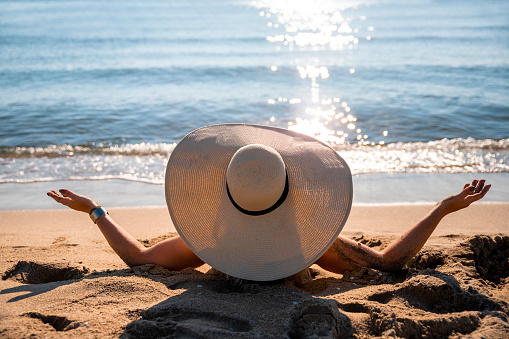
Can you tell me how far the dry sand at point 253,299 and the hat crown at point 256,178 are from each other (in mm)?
A: 528

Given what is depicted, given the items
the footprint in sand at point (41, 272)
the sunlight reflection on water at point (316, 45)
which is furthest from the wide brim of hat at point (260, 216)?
the sunlight reflection on water at point (316, 45)

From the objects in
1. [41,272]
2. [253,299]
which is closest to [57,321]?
[41,272]

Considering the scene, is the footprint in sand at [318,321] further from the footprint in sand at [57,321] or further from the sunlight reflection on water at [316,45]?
the sunlight reflection on water at [316,45]

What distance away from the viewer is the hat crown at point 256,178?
7.83 ft

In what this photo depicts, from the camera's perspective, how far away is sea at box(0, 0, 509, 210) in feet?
19.2

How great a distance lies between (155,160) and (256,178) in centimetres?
447

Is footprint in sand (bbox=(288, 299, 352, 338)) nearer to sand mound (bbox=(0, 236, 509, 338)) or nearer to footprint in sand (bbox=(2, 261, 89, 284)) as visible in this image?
sand mound (bbox=(0, 236, 509, 338))

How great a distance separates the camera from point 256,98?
1039cm

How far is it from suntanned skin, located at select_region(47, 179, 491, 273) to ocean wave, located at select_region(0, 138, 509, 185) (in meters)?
2.68

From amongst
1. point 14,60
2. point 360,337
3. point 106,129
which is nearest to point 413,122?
point 106,129

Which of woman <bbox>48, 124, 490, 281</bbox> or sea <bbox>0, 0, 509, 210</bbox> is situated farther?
sea <bbox>0, 0, 509, 210</bbox>

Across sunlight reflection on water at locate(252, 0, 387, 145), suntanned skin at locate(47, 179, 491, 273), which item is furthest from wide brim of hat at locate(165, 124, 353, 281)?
sunlight reflection on water at locate(252, 0, 387, 145)

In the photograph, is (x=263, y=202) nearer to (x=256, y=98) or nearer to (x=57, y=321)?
(x=57, y=321)

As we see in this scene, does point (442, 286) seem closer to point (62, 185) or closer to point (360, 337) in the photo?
point (360, 337)
